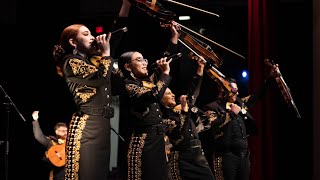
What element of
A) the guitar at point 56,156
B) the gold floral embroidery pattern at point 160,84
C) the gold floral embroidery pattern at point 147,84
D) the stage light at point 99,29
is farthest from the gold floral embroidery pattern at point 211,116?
the stage light at point 99,29

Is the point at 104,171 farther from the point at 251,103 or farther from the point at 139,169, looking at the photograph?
the point at 251,103

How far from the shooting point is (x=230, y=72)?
7.64 meters

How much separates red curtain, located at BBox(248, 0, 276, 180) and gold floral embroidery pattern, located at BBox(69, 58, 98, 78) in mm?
3282

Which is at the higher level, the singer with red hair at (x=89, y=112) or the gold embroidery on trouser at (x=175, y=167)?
the singer with red hair at (x=89, y=112)

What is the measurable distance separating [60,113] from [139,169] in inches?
130

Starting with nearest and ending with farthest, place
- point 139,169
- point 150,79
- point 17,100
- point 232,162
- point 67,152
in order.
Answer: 1. point 67,152
2. point 139,169
3. point 150,79
4. point 232,162
5. point 17,100

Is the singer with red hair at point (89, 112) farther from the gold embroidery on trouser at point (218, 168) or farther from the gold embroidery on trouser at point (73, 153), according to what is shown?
the gold embroidery on trouser at point (218, 168)

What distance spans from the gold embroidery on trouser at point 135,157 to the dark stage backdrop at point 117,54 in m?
2.73

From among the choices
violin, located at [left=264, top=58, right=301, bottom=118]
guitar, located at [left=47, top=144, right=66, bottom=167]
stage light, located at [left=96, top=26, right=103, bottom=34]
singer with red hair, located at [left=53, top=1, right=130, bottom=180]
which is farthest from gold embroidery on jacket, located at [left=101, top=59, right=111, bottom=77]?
stage light, located at [left=96, top=26, right=103, bottom=34]

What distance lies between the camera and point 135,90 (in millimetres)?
4148

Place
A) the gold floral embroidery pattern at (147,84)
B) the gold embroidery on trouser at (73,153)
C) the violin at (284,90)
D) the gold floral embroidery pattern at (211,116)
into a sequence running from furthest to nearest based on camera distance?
the violin at (284,90), the gold floral embroidery pattern at (211,116), the gold floral embroidery pattern at (147,84), the gold embroidery on trouser at (73,153)

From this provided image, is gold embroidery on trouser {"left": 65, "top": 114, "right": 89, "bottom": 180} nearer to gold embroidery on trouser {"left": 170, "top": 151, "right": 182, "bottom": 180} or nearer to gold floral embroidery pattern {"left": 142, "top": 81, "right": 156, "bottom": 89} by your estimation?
gold floral embroidery pattern {"left": 142, "top": 81, "right": 156, "bottom": 89}

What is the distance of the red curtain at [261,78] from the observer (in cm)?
639

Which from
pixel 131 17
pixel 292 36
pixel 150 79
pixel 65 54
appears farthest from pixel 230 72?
pixel 65 54
